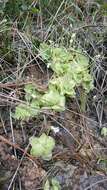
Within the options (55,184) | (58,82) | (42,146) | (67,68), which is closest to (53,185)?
(55,184)

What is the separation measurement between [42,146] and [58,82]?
38 centimetres

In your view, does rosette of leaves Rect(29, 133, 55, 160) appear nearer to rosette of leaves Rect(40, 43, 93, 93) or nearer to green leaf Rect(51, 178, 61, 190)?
green leaf Rect(51, 178, 61, 190)

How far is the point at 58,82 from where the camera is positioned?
2041 millimetres

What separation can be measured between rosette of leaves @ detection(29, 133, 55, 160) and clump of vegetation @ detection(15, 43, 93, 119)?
14 centimetres

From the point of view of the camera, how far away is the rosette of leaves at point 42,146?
5.88ft

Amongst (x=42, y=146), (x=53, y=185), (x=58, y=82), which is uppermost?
(x=58, y=82)

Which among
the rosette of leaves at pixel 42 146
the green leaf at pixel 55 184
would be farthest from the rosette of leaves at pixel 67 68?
the green leaf at pixel 55 184

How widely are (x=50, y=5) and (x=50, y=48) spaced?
371 millimetres

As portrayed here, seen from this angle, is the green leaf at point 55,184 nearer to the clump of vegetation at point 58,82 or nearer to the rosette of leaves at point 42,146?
the rosette of leaves at point 42,146

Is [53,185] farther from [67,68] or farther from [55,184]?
[67,68]

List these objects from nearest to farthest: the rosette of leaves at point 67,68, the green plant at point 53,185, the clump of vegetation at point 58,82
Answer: the green plant at point 53,185, the clump of vegetation at point 58,82, the rosette of leaves at point 67,68

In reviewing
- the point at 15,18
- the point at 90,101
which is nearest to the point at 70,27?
the point at 15,18

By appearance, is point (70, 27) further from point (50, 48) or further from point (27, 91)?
point (27, 91)

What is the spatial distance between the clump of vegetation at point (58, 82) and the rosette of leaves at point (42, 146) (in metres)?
0.14
